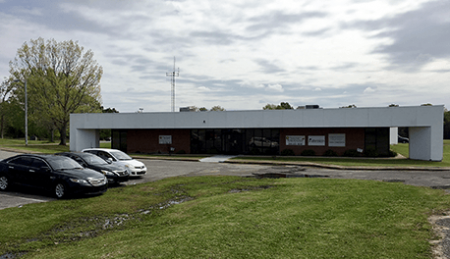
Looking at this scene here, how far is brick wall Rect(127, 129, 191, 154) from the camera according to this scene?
34406 mm

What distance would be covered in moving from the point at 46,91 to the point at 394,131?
51.8m

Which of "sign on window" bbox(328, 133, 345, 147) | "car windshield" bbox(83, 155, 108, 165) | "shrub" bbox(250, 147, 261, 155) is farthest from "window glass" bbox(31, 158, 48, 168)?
"sign on window" bbox(328, 133, 345, 147)

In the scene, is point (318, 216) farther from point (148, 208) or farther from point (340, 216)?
point (148, 208)

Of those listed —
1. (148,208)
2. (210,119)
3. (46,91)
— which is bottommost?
(148,208)

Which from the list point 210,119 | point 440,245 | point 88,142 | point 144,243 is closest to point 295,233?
point 440,245

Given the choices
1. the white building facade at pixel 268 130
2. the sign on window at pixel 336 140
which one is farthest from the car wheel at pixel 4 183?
the sign on window at pixel 336 140

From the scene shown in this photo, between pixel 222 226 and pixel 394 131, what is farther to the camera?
pixel 394 131

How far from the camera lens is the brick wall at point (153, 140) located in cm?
3441

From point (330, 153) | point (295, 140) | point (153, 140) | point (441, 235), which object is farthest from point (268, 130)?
point (441, 235)

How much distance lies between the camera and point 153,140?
35.1 metres

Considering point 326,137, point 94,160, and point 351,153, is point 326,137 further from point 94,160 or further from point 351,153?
point 94,160

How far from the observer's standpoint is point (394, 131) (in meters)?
51.6

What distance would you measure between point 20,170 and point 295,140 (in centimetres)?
2466

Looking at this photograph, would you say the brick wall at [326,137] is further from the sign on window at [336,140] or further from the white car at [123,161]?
the white car at [123,161]
